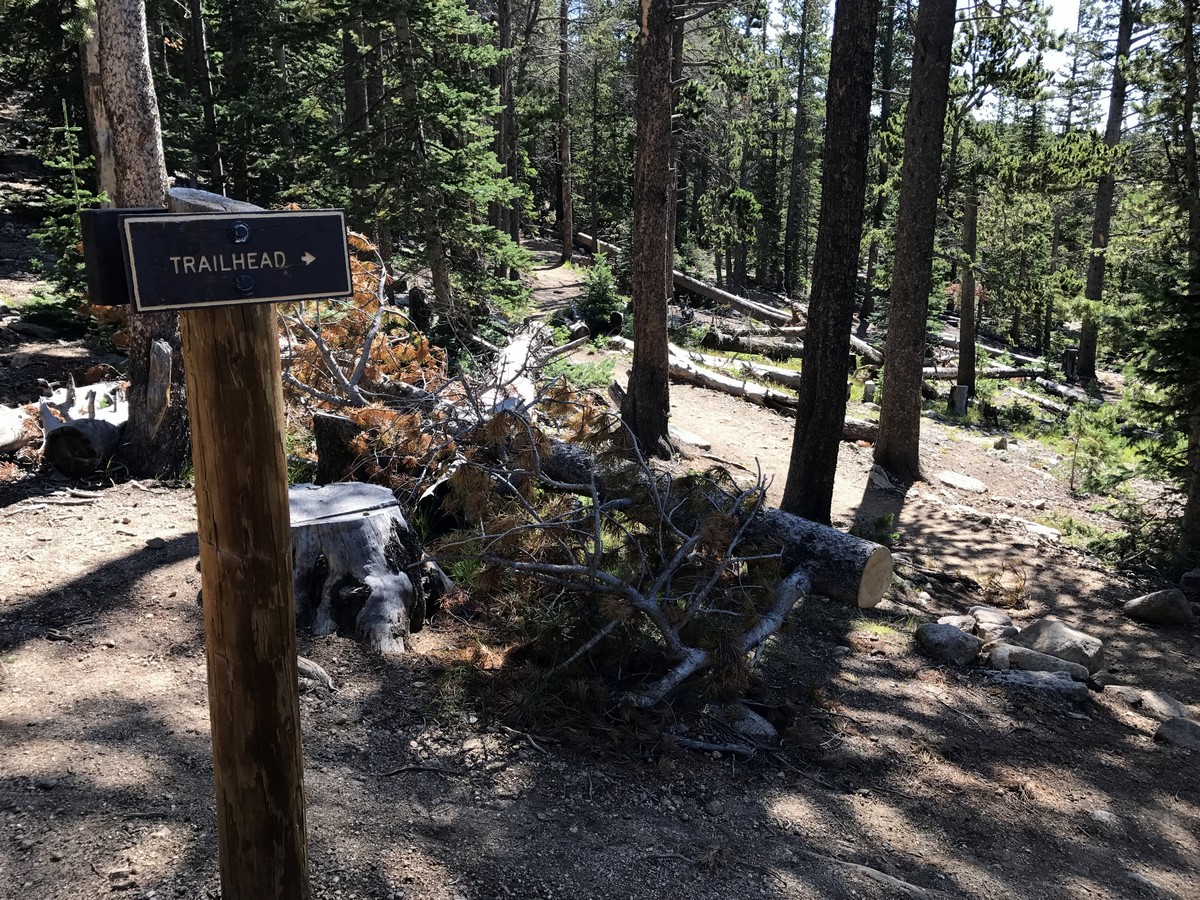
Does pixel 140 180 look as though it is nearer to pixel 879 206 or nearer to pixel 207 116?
pixel 207 116

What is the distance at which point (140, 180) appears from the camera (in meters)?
7.60

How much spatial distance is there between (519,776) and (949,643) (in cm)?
405

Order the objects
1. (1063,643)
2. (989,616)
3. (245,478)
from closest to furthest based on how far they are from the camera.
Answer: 1. (245,478)
2. (1063,643)
3. (989,616)

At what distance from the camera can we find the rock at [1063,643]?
274 inches

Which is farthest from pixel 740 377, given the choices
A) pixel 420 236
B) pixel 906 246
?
pixel 420 236

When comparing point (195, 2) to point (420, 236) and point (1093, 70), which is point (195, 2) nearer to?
point (420, 236)

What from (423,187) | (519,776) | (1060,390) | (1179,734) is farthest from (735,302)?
(519,776)

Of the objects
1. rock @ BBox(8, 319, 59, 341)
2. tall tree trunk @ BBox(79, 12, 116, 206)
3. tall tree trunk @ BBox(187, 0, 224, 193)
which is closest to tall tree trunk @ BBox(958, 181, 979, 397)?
tall tree trunk @ BBox(79, 12, 116, 206)

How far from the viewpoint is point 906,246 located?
12.2 metres

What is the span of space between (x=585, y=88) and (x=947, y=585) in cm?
3711

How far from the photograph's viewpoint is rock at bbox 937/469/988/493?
1299 cm

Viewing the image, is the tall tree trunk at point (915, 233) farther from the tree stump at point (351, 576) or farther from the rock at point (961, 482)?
the tree stump at point (351, 576)

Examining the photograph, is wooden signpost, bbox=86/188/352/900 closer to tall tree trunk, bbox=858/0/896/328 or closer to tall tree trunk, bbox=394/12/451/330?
tall tree trunk, bbox=394/12/451/330

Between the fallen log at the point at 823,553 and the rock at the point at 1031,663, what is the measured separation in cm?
112
